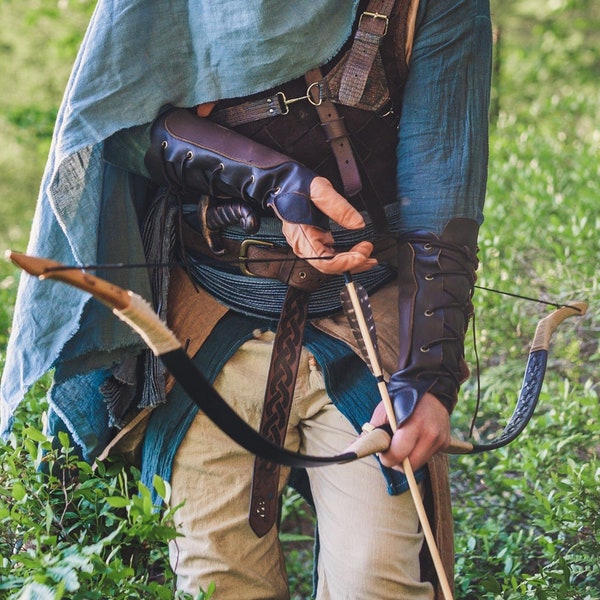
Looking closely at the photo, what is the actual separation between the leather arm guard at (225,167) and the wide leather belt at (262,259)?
0.39 ft

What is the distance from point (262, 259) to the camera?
216 centimetres

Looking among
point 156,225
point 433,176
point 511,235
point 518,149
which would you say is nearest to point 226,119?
point 156,225

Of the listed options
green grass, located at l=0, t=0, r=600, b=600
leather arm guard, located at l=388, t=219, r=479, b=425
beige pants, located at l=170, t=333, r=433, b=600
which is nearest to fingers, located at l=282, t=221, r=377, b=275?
leather arm guard, located at l=388, t=219, r=479, b=425

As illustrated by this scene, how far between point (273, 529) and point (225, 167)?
89 centimetres

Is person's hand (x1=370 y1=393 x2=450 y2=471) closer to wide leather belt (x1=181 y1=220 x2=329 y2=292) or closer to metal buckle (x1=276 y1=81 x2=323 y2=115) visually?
wide leather belt (x1=181 y1=220 x2=329 y2=292)

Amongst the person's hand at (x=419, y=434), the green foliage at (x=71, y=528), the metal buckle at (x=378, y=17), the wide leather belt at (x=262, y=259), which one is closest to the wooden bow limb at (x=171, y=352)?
the person's hand at (x=419, y=434)

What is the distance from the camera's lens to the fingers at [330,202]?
1.98 metres

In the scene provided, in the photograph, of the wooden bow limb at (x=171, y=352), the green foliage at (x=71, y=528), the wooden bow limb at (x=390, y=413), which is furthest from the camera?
the wooden bow limb at (x=390, y=413)

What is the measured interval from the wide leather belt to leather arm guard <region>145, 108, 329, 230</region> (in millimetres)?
119

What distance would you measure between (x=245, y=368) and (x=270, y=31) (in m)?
0.80

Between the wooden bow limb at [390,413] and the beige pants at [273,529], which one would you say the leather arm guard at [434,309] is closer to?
the wooden bow limb at [390,413]

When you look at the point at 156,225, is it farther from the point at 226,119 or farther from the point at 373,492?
the point at 373,492

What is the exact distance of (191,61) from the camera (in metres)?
2.18

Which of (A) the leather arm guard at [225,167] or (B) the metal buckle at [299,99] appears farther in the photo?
(B) the metal buckle at [299,99]
